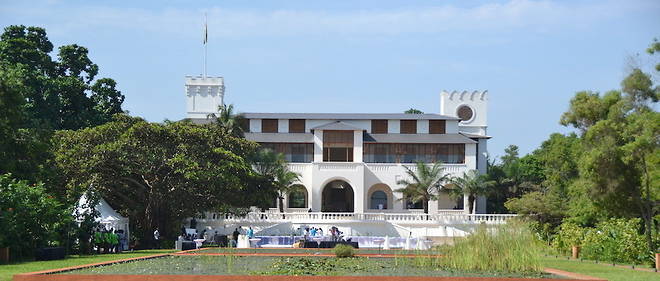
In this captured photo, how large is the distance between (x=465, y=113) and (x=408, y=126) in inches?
241

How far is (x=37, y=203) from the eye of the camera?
84.2 ft

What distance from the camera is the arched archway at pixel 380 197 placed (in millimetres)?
65000

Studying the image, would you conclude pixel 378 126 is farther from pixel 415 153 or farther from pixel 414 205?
pixel 414 205

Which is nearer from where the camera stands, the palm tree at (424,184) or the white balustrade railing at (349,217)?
the white balustrade railing at (349,217)

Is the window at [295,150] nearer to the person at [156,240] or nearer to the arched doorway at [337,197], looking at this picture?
the arched doorway at [337,197]

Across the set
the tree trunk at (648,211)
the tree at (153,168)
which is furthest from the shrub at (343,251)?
the tree at (153,168)

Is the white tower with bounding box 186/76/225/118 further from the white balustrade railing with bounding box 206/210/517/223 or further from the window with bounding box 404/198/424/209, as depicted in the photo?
the white balustrade railing with bounding box 206/210/517/223

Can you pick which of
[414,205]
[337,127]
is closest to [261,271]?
[414,205]

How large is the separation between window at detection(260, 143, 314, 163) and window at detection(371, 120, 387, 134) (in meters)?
6.07

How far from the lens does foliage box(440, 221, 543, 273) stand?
60.3 feet

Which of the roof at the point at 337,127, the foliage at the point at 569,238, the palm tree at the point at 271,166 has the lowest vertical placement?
the foliage at the point at 569,238

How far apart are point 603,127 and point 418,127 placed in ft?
132

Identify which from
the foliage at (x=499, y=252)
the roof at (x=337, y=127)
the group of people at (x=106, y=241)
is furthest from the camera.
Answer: the roof at (x=337, y=127)

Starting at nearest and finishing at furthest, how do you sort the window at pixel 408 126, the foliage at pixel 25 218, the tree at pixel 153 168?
the foliage at pixel 25 218, the tree at pixel 153 168, the window at pixel 408 126
